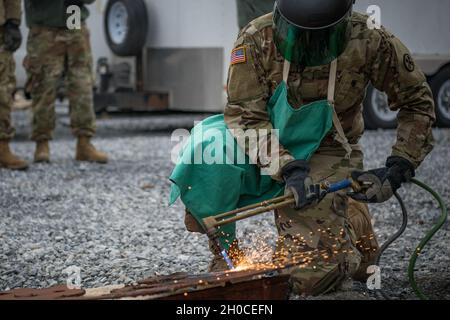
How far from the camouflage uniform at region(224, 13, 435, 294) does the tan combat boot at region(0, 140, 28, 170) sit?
4765 millimetres

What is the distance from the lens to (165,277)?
3.40m

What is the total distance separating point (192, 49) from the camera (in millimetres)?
11406

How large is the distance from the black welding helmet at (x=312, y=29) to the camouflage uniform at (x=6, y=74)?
16.0ft

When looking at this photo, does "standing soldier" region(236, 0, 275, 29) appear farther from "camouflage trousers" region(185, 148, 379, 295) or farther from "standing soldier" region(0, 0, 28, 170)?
"camouflage trousers" region(185, 148, 379, 295)

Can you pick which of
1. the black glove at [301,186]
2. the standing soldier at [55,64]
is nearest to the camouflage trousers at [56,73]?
the standing soldier at [55,64]

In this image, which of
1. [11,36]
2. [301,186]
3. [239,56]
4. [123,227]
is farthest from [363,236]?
[11,36]

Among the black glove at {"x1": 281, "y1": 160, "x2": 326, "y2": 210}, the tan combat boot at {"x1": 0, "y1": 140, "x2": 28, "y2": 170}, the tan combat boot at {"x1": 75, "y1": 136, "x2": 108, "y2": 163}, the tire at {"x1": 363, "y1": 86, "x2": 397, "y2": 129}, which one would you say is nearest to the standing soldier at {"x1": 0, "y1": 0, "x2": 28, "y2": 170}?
the tan combat boot at {"x1": 0, "y1": 140, "x2": 28, "y2": 170}

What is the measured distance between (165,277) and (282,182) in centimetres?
75

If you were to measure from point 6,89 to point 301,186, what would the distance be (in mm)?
5344

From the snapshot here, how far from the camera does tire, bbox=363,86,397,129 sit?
456 inches

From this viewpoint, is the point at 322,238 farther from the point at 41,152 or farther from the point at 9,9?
the point at 41,152

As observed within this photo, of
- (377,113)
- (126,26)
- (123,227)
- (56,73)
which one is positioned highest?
(126,26)
